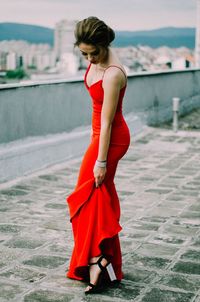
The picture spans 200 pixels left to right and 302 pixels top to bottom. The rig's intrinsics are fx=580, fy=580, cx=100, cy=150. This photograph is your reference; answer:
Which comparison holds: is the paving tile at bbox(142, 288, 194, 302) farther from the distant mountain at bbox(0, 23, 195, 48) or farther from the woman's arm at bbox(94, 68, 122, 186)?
the distant mountain at bbox(0, 23, 195, 48)

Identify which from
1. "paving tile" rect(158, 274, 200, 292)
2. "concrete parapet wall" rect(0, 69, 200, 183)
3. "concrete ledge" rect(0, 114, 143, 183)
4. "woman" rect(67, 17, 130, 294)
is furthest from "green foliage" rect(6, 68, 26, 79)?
"woman" rect(67, 17, 130, 294)

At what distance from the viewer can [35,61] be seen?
102438 mm

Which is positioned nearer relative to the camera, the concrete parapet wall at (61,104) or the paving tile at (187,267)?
the paving tile at (187,267)

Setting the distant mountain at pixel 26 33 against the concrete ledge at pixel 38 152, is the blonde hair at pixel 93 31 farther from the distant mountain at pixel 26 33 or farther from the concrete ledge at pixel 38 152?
the distant mountain at pixel 26 33

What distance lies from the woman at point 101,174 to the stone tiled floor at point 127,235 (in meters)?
0.22

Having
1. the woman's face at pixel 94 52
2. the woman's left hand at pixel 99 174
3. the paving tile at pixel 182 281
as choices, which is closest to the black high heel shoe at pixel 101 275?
the paving tile at pixel 182 281

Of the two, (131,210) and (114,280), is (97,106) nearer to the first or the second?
(114,280)

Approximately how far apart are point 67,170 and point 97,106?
4.70m

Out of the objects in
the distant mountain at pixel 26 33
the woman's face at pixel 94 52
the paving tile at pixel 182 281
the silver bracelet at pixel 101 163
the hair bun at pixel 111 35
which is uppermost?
the distant mountain at pixel 26 33

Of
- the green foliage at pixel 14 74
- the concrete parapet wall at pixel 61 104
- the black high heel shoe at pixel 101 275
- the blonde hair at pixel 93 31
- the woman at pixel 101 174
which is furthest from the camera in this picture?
the green foliage at pixel 14 74

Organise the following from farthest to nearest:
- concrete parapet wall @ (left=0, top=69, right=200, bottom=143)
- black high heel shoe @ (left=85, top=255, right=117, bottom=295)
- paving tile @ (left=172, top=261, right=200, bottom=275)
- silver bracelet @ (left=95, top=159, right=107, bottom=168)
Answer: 1. concrete parapet wall @ (left=0, top=69, right=200, bottom=143)
2. paving tile @ (left=172, top=261, right=200, bottom=275)
3. black high heel shoe @ (left=85, top=255, right=117, bottom=295)
4. silver bracelet @ (left=95, top=159, right=107, bottom=168)

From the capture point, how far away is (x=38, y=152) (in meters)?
8.33

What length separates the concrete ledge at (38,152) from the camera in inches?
302

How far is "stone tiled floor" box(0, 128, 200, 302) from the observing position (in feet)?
13.4
